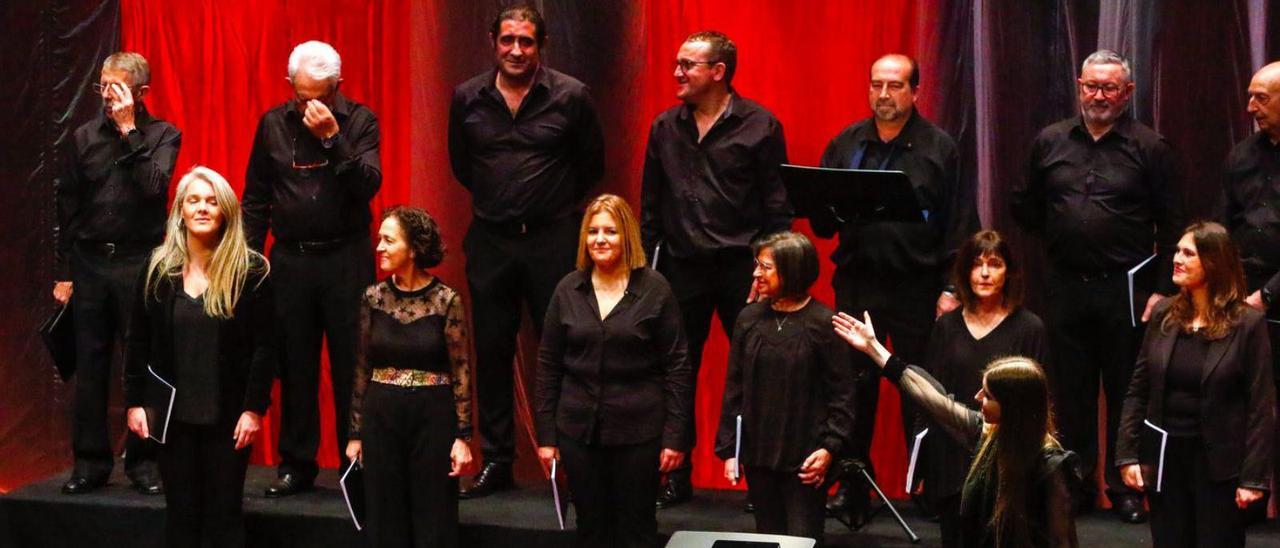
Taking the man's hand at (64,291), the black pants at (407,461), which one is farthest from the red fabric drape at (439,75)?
the black pants at (407,461)

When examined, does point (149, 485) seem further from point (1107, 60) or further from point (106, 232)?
point (1107, 60)

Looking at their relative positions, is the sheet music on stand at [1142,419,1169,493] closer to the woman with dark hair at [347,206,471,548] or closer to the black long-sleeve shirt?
the woman with dark hair at [347,206,471,548]

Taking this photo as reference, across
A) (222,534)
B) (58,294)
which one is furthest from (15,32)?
(222,534)

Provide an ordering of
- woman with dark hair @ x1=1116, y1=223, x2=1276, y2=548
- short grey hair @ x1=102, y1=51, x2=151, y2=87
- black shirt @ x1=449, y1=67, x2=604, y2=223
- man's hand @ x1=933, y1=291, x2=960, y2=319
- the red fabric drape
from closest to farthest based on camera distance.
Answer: woman with dark hair @ x1=1116, y1=223, x2=1276, y2=548, man's hand @ x1=933, y1=291, x2=960, y2=319, black shirt @ x1=449, y1=67, x2=604, y2=223, short grey hair @ x1=102, y1=51, x2=151, y2=87, the red fabric drape

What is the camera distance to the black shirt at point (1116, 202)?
5.49m

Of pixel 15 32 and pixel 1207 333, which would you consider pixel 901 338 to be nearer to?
pixel 1207 333

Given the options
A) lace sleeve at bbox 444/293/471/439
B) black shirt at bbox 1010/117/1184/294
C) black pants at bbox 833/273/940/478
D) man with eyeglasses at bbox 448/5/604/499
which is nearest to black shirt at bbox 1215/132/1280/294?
black shirt at bbox 1010/117/1184/294

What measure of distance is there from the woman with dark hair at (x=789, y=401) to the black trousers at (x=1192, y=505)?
942 millimetres

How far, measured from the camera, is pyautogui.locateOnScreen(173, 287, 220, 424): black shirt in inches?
198

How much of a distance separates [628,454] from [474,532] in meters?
0.77

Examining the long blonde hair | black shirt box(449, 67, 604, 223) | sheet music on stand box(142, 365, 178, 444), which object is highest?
black shirt box(449, 67, 604, 223)

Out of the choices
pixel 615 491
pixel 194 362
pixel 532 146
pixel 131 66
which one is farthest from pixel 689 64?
pixel 131 66

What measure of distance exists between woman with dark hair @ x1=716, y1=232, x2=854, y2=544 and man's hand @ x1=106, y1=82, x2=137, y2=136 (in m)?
2.49

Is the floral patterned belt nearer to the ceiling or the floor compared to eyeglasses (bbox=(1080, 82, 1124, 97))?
nearer to the floor
